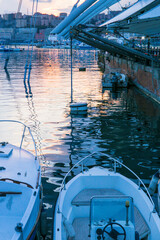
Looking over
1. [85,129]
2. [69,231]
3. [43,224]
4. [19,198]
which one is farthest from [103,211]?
[85,129]

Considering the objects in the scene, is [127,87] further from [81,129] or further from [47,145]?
[47,145]

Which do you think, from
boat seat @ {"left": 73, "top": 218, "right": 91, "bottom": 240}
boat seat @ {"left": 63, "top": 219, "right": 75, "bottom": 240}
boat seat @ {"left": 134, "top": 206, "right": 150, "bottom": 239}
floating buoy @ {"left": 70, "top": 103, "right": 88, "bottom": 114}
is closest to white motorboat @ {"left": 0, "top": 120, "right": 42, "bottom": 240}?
boat seat @ {"left": 63, "top": 219, "right": 75, "bottom": 240}

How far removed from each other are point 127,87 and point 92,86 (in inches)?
205

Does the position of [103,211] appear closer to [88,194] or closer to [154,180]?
[88,194]

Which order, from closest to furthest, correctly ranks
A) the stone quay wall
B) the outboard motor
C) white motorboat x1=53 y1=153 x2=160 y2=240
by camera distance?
1. white motorboat x1=53 y1=153 x2=160 y2=240
2. the outboard motor
3. the stone quay wall

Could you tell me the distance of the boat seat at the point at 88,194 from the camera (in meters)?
9.85

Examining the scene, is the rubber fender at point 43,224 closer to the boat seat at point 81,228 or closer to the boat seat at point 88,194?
the boat seat at point 81,228

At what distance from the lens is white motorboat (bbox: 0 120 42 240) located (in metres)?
7.63

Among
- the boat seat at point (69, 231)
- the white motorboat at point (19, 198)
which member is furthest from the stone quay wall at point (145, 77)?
the boat seat at point (69, 231)

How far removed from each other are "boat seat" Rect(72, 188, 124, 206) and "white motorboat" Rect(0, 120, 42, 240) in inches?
48.4

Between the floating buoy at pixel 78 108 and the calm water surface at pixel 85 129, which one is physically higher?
the floating buoy at pixel 78 108

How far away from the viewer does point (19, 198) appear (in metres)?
8.72

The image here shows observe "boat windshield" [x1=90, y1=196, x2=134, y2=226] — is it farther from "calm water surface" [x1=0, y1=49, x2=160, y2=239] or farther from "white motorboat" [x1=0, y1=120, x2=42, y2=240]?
"calm water surface" [x1=0, y1=49, x2=160, y2=239]

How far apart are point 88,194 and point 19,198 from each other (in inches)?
107
